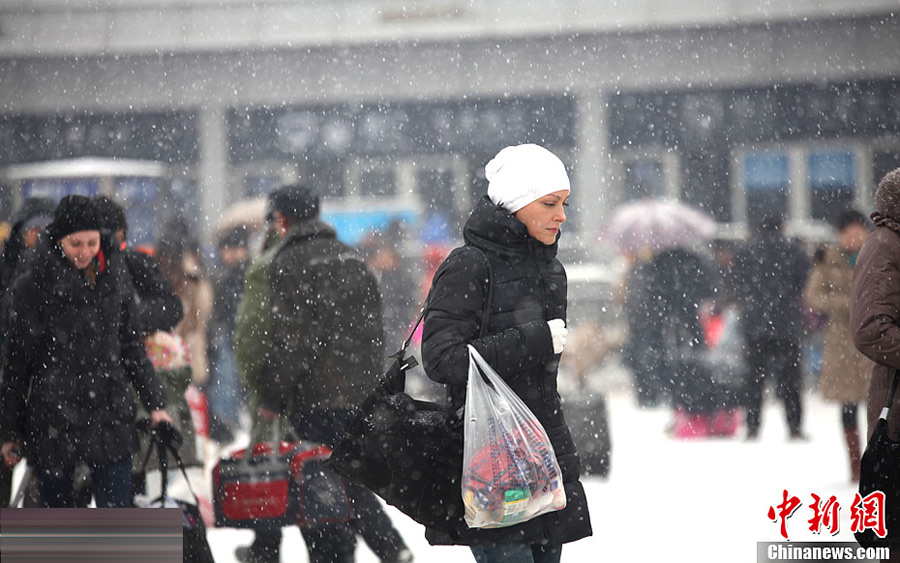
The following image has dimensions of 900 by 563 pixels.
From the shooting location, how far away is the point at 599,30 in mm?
12164

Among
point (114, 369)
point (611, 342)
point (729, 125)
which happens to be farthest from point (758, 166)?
point (114, 369)

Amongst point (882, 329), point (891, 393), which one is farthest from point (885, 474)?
point (882, 329)

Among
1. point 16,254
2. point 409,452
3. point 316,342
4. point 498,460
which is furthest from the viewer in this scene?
point 16,254

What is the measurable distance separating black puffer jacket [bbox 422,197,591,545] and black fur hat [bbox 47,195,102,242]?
5.39 ft

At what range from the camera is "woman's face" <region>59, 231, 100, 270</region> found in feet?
12.7

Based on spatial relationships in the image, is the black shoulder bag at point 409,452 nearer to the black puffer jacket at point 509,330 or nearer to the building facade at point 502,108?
the black puffer jacket at point 509,330

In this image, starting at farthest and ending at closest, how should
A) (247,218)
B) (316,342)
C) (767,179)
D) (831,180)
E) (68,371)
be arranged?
1. (767,179)
2. (831,180)
3. (247,218)
4. (316,342)
5. (68,371)

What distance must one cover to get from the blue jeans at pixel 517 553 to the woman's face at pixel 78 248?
1886mm

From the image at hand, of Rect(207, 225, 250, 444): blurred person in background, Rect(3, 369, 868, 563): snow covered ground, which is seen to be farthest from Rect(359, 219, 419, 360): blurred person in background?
Rect(3, 369, 868, 563): snow covered ground

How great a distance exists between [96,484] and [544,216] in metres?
2.07

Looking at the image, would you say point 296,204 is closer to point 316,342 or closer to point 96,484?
point 316,342

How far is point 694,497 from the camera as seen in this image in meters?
5.98

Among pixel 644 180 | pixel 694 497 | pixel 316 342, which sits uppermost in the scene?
pixel 644 180

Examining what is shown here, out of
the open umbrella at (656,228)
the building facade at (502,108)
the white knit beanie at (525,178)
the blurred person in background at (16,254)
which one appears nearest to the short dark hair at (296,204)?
the blurred person in background at (16,254)
